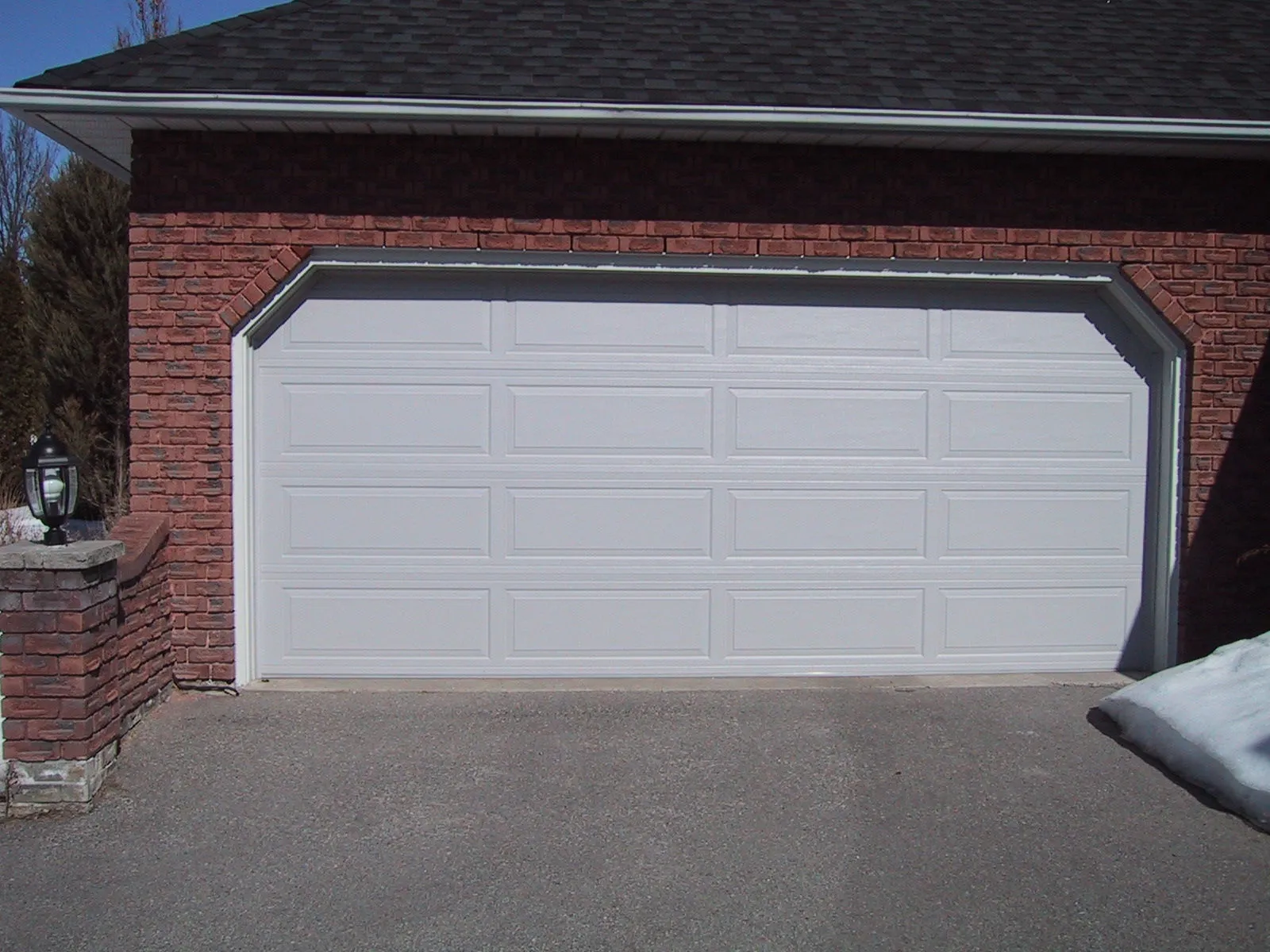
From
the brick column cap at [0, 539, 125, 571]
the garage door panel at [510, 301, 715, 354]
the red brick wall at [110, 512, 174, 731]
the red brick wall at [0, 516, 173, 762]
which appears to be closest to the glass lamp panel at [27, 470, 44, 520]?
the brick column cap at [0, 539, 125, 571]

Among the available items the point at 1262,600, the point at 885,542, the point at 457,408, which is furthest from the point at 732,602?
the point at 1262,600

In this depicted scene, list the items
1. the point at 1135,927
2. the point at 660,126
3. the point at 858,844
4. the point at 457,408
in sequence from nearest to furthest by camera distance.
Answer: the point at 1135,927
the point at 858,844
the point at 660,126
the point at 457,408

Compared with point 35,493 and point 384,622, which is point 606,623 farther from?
point 35,493

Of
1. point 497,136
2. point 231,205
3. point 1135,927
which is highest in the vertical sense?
point 497,136

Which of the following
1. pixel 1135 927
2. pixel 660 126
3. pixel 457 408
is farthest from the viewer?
pixel 457 408

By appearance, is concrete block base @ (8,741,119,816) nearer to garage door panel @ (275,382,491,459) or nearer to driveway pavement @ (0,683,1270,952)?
driveway pavement @ (0,683,1270,952)

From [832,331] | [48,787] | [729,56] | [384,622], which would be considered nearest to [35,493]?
[48,787]

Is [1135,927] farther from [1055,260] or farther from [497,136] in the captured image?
[497,136]

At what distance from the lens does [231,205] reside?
629 cm

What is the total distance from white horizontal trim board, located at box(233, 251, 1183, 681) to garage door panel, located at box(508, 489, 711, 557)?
14mm

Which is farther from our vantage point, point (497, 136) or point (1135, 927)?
point (497, 136)

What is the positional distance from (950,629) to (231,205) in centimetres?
467

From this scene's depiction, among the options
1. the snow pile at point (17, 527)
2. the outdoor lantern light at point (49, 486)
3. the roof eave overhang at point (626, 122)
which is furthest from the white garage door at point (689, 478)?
the snow pile at point (17, 527)

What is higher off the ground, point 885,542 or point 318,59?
point 318,59
